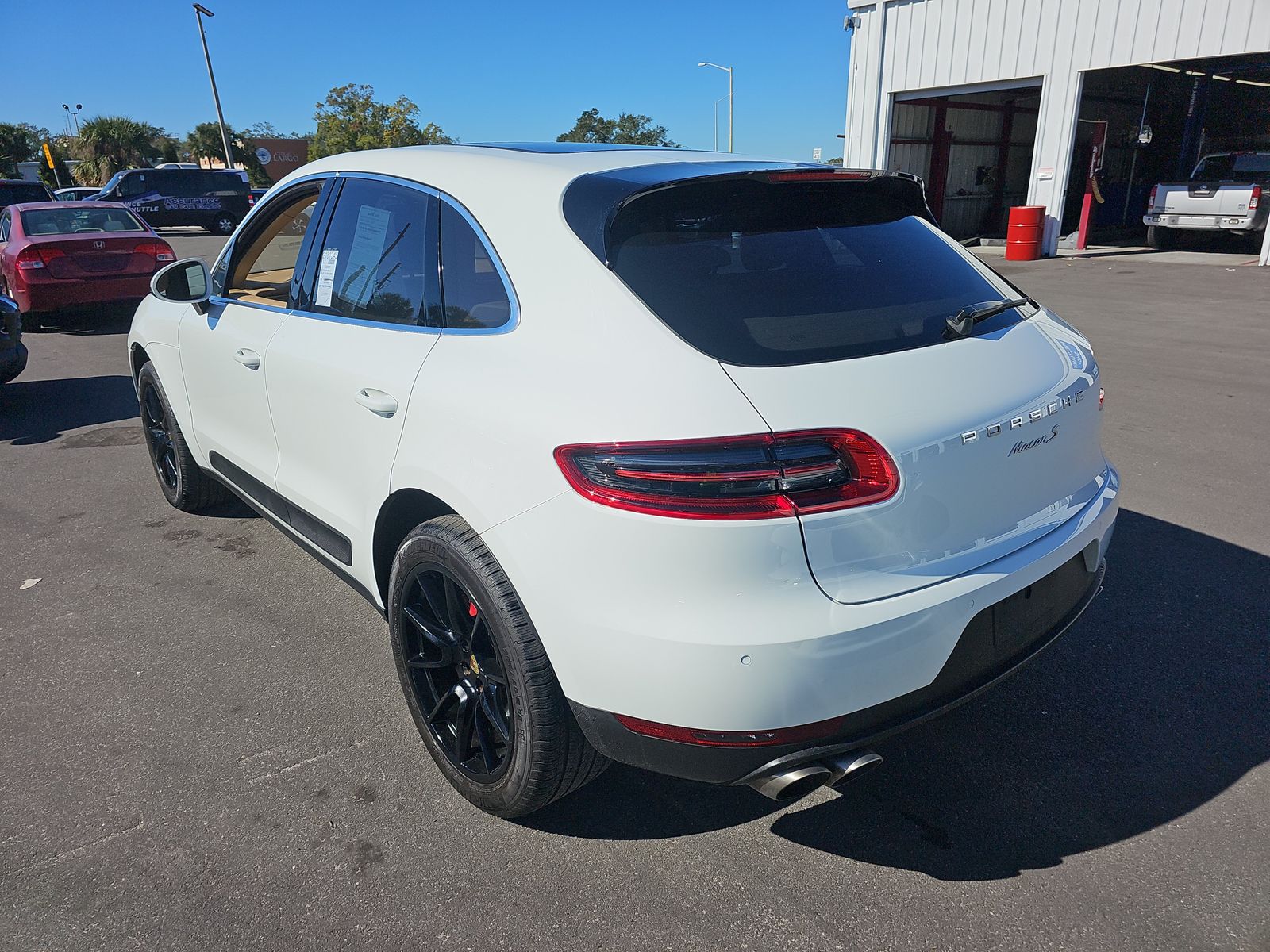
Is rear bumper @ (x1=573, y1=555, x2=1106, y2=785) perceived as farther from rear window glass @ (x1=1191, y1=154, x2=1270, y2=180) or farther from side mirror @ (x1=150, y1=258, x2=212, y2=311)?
rear window glass @ (x1=1191, y1=154, x2=1270, y2=180)

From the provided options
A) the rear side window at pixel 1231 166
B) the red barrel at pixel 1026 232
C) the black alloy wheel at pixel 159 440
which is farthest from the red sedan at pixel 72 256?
the rear side window at pixel 1231 166

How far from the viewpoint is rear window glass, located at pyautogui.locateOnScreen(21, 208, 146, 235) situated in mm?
10695

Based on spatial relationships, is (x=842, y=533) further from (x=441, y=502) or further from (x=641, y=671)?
(x=441, y=502)

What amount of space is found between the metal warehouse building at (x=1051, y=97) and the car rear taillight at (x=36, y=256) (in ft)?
32.7

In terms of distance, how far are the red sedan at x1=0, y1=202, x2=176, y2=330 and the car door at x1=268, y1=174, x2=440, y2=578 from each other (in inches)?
361

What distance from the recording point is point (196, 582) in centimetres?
399

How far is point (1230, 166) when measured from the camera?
18.8 m

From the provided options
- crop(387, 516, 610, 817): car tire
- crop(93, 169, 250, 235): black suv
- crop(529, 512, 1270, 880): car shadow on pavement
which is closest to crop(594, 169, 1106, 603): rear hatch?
crop(529, 512, 1270, 880): car shadow on pavement

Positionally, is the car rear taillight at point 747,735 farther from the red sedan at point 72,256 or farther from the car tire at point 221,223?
the car tire at point 221,223

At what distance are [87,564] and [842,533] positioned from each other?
3921mm

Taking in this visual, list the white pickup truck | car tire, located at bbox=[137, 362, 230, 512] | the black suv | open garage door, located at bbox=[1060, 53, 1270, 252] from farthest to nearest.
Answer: the black suv < open garage door, located at bbox=[1060, 53, 1270, 252] < the white pickup truck < car tire, located at bbox=[137, 362, 230, 512]

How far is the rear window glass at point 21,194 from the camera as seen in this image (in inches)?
707

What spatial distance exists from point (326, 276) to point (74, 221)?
400 inches

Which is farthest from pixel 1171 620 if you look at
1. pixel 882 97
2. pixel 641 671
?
pixel 882 97
